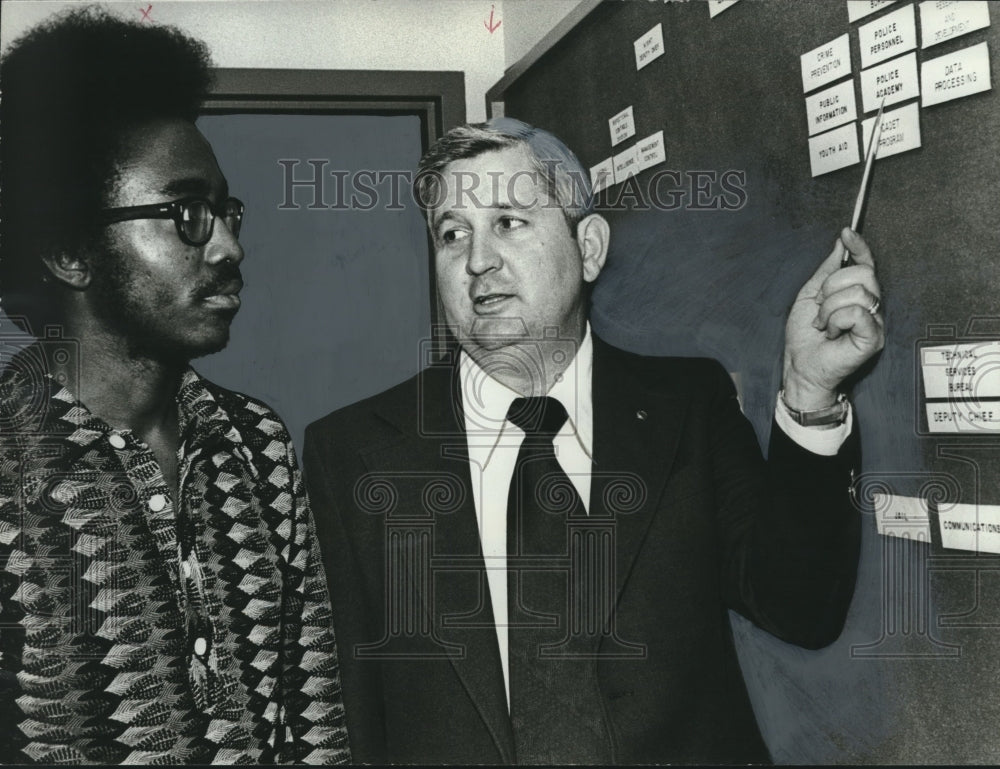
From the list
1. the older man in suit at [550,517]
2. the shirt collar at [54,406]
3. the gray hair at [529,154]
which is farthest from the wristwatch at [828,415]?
the shirt collar at [54,406]

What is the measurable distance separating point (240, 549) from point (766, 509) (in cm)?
81

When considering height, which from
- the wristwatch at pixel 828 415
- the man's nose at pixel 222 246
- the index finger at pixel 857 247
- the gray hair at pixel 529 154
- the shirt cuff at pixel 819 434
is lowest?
the shirt cuff at pixel 819 434

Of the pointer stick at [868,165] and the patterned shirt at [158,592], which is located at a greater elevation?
the pointer stick at [868,165]

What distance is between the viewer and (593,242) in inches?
53.2

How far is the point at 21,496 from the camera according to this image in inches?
53.0

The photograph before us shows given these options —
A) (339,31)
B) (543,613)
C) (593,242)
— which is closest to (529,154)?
(593,242)

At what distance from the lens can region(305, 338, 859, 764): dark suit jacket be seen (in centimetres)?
128

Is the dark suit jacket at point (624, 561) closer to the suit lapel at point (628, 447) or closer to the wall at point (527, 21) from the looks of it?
the suit lapel at point (628, 447)

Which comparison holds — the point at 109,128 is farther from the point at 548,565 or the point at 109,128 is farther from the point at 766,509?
the point at 766,509

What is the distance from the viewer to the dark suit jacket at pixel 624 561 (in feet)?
4.21

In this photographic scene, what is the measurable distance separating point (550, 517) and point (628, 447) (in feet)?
0.53

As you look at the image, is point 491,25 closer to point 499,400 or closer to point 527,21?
point 527,21

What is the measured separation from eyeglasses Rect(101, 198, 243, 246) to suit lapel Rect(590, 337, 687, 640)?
2.01 feet

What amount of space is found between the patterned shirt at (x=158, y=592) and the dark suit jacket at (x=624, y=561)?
0.07m
